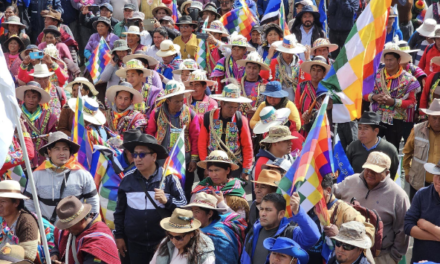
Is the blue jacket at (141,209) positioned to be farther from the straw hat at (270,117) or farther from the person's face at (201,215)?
the straw hat at (270,117)

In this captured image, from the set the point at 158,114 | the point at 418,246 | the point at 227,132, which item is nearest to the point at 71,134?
the point at 158,114

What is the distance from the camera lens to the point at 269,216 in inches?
267

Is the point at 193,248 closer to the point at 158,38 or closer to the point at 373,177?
the point at 373,177

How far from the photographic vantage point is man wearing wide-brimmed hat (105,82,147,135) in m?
9.64

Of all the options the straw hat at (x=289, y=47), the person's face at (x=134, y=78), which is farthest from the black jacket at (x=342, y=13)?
the person's face at (x=134, y=78)

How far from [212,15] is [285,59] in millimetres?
4381

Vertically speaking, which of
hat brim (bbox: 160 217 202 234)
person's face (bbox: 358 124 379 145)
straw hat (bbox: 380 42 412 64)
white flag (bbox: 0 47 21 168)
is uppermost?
white flag (bbox: 0 47 21 168)

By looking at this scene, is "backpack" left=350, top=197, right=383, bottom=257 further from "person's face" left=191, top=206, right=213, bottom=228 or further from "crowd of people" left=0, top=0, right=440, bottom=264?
"person's face" left=191, top=206, right=213, bottom=228

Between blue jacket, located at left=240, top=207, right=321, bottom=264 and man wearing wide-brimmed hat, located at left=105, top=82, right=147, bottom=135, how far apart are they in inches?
128

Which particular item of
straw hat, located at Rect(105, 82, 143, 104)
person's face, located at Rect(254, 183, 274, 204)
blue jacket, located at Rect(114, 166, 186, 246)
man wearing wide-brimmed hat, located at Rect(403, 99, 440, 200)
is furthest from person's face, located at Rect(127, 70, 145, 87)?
man wearing wide-brimmed hat, located at Rect(403, 99, 440, 200)

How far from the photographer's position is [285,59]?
454 inches

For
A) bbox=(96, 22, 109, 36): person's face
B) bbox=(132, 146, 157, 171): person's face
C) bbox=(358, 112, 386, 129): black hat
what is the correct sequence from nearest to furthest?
bbox=(132, 146, 157, 171): person's face
bbox=(358, 112, 386, 129): black hat
bbox=(96, 22, 109, 36): person's face

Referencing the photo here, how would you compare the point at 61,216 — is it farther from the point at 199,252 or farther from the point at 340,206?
the point at 340,206

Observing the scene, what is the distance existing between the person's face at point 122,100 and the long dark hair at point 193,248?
3.46 meters
